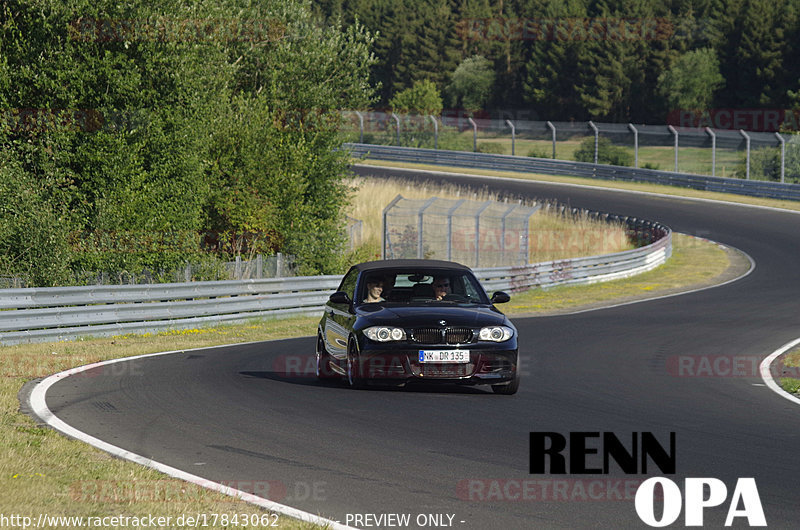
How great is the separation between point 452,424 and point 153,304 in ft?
36.9

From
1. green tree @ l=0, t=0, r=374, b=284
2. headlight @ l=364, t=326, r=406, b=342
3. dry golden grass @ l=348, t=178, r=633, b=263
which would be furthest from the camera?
dry golden grass @ l=348, t=178, r=633, b=263

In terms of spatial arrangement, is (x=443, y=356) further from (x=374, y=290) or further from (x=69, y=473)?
(x=69, y=473)

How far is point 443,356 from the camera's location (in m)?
10.9

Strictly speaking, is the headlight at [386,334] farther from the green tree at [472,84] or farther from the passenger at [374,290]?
the green tree at [472,84]

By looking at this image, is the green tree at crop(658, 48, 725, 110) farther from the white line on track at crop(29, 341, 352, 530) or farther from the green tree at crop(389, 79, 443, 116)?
the white line on track at crop(29, 341, 352, 530)

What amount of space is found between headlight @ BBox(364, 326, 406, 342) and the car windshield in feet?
3.07

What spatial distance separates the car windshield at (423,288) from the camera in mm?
12117

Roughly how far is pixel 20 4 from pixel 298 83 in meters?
9.42

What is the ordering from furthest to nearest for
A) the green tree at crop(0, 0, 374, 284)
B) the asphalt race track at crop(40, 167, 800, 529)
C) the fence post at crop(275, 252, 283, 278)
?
the fence post at crop(275, 252, 283, 278), the green tree at crop(0, 0, 374, 284), the asphalt race track at crop(40, 167, 800, 529)

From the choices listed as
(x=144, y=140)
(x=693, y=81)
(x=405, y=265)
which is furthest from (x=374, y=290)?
(x=693, y=81)

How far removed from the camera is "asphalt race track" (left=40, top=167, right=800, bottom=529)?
667cm

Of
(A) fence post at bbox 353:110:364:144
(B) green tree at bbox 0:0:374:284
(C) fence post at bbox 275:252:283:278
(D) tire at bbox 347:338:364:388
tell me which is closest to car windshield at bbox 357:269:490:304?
(D) tire at bbox 347:338:364:388

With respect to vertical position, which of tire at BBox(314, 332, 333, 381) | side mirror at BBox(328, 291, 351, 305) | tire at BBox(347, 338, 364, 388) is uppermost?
side mirror at BBox(328, 291, 351, 305)

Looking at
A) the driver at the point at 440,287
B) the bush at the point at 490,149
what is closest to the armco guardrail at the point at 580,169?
the bush at the point at 490,149
